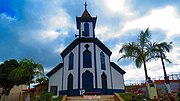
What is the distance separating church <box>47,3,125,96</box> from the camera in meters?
23.7

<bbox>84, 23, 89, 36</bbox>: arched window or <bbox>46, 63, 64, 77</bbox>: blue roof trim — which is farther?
<bbox>84, 23, 89, 36</bbox>: arched window

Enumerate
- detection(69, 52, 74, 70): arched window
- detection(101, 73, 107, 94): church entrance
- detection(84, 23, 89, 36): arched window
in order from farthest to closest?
detection(84, 23, 89, 36): arched window → detection(69, 52, 74, 70): arched window → detection(101, 73, 107, 94): church entrance

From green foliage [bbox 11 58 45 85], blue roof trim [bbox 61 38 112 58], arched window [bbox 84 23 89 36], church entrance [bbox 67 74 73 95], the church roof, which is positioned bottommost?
church entrance [bbox 67 74 73 95]

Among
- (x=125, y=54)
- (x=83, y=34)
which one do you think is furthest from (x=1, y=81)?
(x=125, y=54)

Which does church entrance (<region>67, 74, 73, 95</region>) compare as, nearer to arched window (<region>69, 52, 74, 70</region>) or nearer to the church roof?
arched window (<region>69, 52, 74, 70</region>)

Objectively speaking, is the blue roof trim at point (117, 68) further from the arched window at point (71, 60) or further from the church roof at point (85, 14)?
the church roof at point (85, 14)

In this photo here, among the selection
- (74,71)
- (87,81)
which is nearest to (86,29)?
(74,71)

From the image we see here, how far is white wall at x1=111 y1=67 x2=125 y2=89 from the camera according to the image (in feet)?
84.7

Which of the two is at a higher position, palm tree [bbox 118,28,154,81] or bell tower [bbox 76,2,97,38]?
bell tower [bbox 76,2,97,38]

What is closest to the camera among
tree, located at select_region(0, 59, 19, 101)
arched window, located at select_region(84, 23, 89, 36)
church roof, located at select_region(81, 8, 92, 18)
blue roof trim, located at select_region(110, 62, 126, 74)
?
blue roof trim, located at select_region(110, 62, 126, 74)

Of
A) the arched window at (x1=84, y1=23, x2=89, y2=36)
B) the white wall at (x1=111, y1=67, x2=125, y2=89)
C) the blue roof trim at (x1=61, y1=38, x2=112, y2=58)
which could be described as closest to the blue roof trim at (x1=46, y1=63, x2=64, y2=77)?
the blue roof trim at (x1=61, y1=38, x2=112, y2=58)

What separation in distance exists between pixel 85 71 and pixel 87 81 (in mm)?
1339

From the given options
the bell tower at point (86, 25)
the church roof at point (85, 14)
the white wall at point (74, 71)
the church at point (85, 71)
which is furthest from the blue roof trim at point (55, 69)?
the church roof at point (85, 14)

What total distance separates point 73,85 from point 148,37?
11255 millimetres
